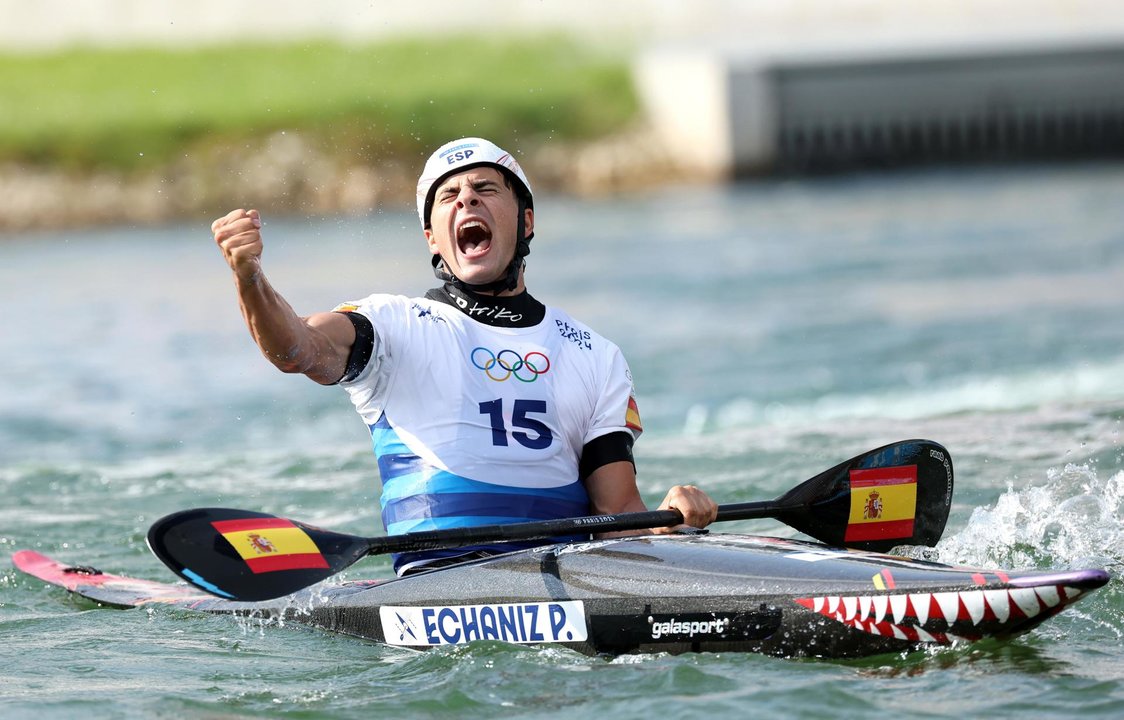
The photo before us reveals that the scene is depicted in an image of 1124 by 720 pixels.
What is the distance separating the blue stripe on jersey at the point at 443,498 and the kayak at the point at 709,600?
0.14m

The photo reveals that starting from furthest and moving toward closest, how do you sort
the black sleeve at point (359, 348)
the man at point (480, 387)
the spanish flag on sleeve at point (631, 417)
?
the spanish flag on sleeve at point (631, 417), the man at point (480, 387), the black sleeve at point (359, 348)

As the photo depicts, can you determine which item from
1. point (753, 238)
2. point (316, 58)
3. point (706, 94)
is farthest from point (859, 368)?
point (316, 58)

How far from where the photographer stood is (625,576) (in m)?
4.72

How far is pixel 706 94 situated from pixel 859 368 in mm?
18458

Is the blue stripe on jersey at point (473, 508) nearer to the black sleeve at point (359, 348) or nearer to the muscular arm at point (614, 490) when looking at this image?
the muscular arm at point (614, 490)

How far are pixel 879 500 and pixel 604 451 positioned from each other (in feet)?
3.38

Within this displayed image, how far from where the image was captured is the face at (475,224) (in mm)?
5117

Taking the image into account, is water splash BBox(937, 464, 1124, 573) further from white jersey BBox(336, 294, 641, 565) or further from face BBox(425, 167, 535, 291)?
face BBox(425, 167, 535, 291)

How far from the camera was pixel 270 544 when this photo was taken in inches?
186

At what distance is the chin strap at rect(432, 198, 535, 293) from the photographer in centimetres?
519

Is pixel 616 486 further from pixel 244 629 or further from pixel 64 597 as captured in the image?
pixel 64 597

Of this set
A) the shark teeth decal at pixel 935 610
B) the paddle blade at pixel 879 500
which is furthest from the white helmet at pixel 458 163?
the shark teeth decal at pixel 935 610

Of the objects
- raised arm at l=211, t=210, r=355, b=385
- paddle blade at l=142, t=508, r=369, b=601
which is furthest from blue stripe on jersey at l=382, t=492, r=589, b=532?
raised arm at l=211, t=210, r=355, b=385

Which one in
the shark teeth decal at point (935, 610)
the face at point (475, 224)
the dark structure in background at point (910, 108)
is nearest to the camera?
the shark teeth decal at point (935, 610)
